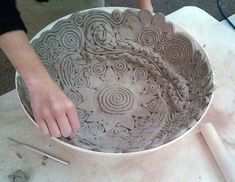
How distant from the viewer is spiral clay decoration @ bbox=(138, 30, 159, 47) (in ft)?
2.41

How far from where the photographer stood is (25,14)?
864 mm

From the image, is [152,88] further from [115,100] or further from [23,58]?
[23,58]

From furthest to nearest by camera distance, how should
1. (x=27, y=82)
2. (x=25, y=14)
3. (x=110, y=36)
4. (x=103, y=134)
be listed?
(x=25, y=14) → (x=110, y=36) → (x=103, y=134) → (x=27, y=82)

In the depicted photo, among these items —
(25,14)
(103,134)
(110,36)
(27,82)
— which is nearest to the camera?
(27,82)

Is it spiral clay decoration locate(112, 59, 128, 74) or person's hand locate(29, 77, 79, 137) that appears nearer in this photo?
person's hand locate(29, 77, 79, 137)

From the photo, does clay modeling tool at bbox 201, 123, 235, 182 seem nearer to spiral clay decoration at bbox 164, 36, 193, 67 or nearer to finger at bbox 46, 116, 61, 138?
spiral clay decoration at bbox 164, 36, 193, 67

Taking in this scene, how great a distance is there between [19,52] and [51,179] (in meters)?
0.22

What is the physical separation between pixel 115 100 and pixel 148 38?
5.7 inches

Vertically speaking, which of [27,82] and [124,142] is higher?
[27,82]

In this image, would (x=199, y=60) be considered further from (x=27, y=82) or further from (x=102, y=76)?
(x=27, y=82)

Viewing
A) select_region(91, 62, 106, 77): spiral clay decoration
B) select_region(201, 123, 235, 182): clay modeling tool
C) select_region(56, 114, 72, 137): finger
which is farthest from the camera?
select_region(91, 62, 106, 77): spiral clay decoration

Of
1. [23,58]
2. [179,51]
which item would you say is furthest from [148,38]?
[23,58]

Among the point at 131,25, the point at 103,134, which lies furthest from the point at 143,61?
the point at 103,134

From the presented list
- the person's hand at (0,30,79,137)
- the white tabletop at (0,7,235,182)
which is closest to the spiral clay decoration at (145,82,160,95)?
the white tabletop at (0,7,235,182)
